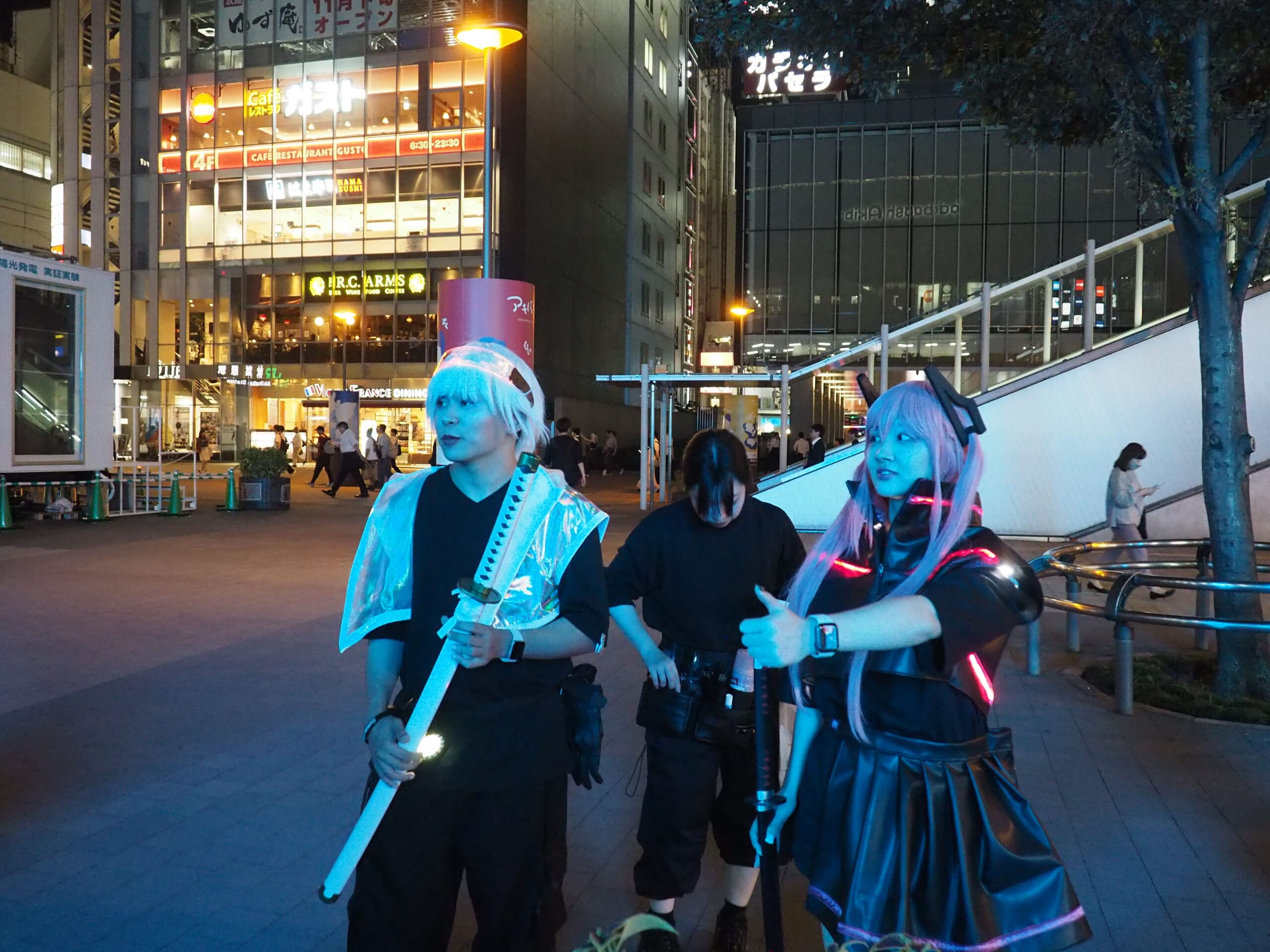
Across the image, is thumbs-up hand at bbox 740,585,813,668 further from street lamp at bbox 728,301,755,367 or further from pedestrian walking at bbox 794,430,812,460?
street lamp at bbox 728,301,755,367

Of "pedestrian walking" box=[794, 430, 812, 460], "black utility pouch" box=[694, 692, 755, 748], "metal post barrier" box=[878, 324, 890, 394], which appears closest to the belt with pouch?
"black utility pouch" box=[694, 692, 755, 748]

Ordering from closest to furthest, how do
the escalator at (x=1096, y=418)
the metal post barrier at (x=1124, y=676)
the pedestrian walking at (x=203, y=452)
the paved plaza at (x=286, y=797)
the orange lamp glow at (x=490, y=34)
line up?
the paved plaza at (x=286, y=797)
the metal post barrier at (x=1124, y=676)
the orange lamp glow at (x=490, y=34)
the escalator at (x=1096, y=418)
the pedestrian walking at (x=203, y=452)

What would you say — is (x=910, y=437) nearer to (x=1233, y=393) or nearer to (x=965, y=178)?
(x=1233, y=393)

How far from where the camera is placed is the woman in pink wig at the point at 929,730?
2.16m

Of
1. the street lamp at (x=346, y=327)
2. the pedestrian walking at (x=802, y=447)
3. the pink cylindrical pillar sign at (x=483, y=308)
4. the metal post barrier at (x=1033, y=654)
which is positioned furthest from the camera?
the street lamp at (x=346, y=327)

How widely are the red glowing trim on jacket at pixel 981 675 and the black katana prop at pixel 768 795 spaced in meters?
0.45

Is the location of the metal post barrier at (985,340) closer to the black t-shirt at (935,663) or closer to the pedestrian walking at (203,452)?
the black t-shirt at (935,663)

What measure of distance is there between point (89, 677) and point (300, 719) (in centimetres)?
194

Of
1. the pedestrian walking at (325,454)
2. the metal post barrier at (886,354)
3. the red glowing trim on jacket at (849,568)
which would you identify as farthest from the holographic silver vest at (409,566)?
the pedestrian walking at (325,454)

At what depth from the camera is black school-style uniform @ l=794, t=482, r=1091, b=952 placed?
217cm

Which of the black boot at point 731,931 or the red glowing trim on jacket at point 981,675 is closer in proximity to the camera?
the red glowing trim on jacket at point 981,675

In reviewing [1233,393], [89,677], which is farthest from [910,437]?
[89,677]

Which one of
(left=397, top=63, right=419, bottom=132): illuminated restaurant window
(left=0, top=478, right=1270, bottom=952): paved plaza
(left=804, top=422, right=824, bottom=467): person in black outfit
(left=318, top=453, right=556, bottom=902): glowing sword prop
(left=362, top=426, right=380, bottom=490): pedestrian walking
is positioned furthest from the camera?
(left=397, top=63, right=419, bottom=132): illuminated restaurant window

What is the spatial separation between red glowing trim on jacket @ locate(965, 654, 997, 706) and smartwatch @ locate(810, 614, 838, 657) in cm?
42
